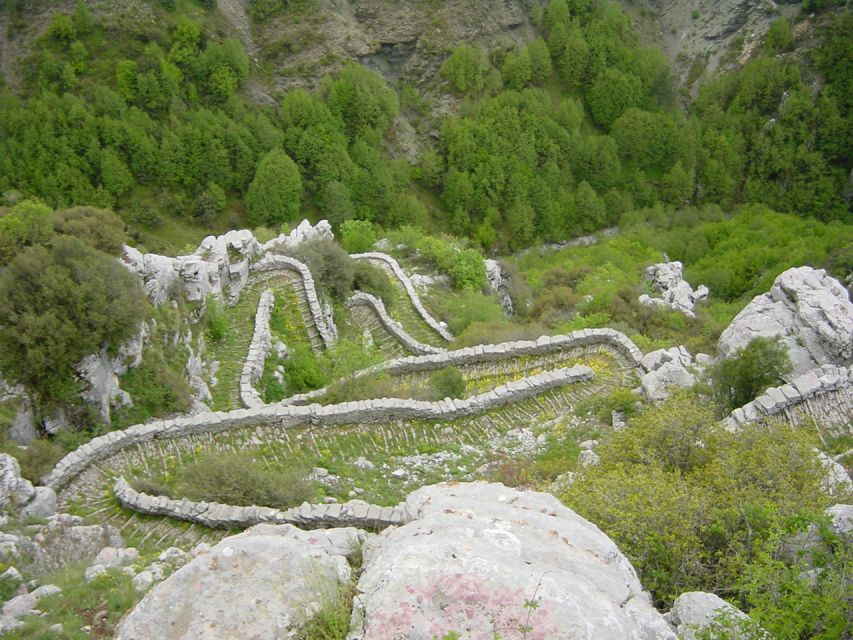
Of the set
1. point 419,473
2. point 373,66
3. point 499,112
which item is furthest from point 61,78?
point 419,473

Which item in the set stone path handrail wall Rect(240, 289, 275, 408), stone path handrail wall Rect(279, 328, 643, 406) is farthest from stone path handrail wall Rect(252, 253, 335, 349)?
stone path handrail wall Rect(279, 328, 643, 406)

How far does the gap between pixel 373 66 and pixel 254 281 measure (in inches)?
1891

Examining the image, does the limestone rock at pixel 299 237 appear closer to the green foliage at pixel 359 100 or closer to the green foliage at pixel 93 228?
the green foliage at pixel 93 228

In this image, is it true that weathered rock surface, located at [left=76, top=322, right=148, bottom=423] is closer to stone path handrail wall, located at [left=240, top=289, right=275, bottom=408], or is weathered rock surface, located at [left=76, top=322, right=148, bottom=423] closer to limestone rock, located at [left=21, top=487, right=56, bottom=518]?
stone path handrail wall, located at [left=240, top=289, right=275, bottom=408]

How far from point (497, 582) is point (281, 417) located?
33.1ft

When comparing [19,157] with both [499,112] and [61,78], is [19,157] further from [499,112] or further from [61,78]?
[499,112]

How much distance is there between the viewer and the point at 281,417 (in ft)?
48.9

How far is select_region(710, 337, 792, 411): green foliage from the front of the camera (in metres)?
15.5

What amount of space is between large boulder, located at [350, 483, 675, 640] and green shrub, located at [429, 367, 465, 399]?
1014 centimetres

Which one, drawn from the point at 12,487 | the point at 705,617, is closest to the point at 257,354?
the point at 12,487

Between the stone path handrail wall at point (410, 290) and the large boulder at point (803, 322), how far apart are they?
10969mm

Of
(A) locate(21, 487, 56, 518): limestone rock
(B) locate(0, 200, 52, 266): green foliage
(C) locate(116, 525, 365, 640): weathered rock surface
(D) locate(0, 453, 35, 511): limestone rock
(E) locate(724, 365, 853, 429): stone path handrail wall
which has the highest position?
(C) locate(116, 525, 365, 640): weathered rock surface

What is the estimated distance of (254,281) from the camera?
24859mm

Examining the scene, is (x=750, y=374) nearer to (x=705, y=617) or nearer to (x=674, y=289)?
(x=705, y=617)
